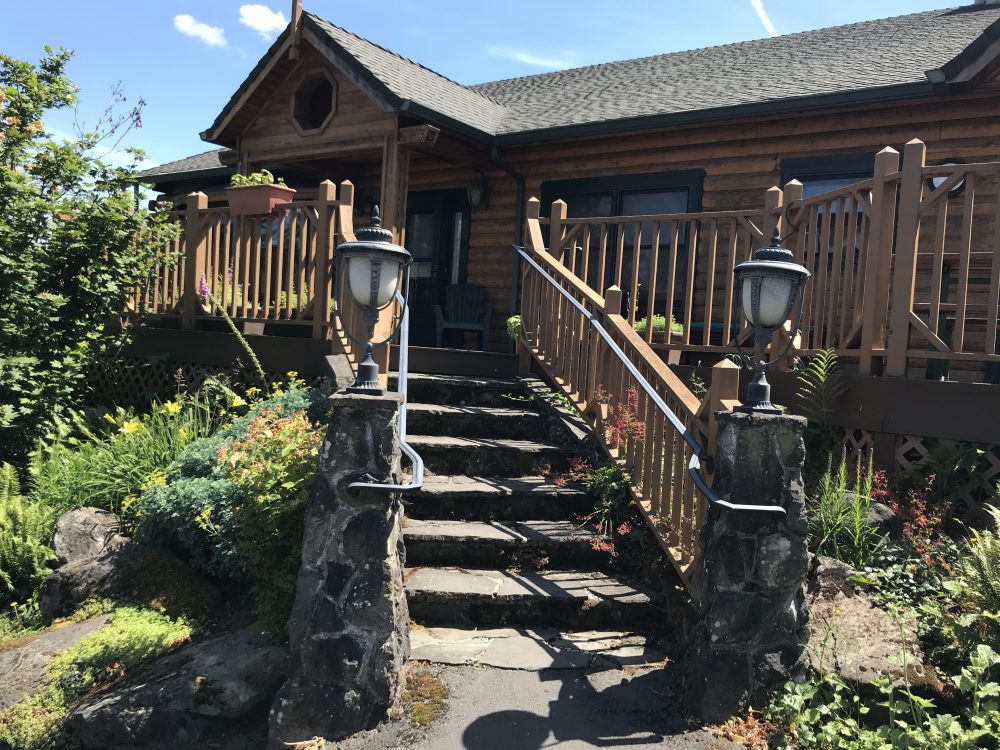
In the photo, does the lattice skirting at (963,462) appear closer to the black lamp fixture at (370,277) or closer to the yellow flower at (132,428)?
the black lamp fixture at (370,277)

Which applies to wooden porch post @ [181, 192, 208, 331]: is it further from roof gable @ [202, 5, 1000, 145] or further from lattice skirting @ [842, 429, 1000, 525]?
lattice skirting @ [842, 429, 1000, 525]

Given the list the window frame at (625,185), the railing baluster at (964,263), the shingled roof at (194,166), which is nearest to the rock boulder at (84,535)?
the railing baluster at (964,263)

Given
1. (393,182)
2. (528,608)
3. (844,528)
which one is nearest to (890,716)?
(844,528)

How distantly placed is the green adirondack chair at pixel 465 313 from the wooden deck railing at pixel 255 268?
8.12ft

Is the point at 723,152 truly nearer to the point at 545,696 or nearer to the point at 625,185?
the point at 625,185

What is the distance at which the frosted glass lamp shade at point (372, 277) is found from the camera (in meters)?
3.48

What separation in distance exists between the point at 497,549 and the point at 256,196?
426 cm

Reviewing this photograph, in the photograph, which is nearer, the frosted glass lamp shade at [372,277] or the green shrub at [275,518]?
the frosted glass lamp shade at [372,277]

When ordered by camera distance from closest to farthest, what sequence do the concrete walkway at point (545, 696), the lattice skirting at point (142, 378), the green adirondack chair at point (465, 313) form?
the concrete walkway at point (545, 696) < the lattice skirting at point (142, 378) < the green adirondack chair at point (465, 313)

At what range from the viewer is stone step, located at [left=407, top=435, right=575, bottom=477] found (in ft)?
17.7

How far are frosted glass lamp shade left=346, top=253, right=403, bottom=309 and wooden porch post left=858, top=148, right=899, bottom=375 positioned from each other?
3.08 metres

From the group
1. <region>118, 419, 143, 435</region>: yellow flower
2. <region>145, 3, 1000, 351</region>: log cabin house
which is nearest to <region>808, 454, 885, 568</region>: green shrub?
<region>145, 3, 1000, 351</region>: log cabin house

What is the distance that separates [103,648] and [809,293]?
17.3 feet

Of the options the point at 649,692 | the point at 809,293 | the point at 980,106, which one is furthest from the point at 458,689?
the point at 980,106
